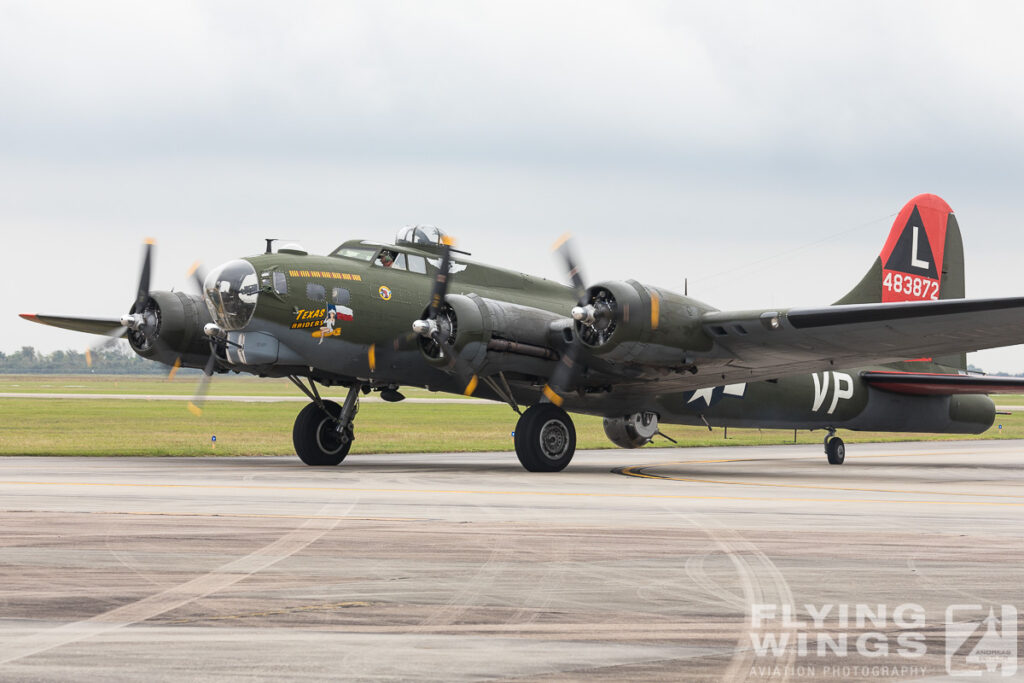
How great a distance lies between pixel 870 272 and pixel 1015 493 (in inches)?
406

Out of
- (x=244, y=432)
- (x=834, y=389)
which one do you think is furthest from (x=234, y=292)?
(x=244, y=432)

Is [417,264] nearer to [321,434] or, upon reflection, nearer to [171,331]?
[321,434]

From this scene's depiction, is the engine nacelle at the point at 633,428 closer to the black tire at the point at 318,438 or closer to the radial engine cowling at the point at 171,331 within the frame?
the black tire at the point at 318,438

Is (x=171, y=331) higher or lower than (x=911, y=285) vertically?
lower

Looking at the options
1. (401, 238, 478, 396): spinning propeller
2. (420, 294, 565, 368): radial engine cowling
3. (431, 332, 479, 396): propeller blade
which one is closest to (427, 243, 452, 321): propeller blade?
(401, 238, 478, 396): spinning propeller

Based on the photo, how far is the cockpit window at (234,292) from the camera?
2080cm

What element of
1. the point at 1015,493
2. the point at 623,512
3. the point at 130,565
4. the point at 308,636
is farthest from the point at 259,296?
the point at 308,636

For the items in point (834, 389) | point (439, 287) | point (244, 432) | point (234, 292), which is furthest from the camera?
point (244, 432)

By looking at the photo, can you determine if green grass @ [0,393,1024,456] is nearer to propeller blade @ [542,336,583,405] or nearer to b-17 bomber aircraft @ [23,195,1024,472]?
b-17 bomber aircraft @ [23,195,1024,472]

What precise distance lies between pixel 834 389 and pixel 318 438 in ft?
42.2

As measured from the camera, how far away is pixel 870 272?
27.7 metres

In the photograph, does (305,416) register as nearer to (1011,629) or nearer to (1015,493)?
(1015,493)

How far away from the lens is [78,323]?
2891 cm

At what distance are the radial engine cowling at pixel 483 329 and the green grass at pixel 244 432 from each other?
9.70m
